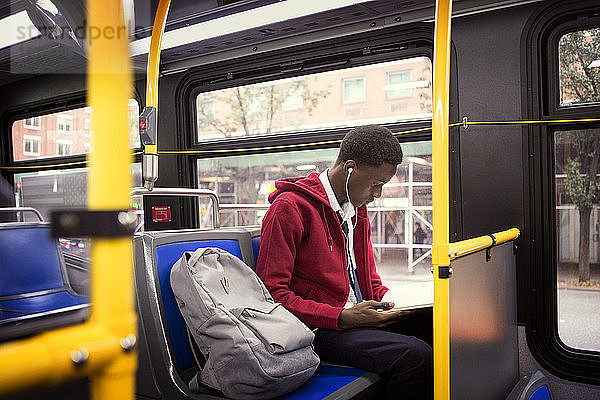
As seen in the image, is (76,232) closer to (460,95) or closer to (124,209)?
(124,209)

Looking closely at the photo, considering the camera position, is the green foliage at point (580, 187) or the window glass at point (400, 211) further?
the window glass at point (400, 211)

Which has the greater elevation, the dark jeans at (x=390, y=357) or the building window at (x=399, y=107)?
the building window at (x=399, y=107)

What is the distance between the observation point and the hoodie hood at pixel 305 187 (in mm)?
2066

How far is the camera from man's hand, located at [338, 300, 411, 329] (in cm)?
191

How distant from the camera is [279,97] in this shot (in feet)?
13.0

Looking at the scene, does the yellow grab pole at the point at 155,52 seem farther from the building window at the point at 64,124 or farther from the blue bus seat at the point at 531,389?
the blue bus seat at the point at 531,389

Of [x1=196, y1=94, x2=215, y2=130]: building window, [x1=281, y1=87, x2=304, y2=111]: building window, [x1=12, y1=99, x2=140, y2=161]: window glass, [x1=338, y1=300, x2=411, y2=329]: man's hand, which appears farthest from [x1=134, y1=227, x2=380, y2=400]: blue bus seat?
[x1=196, y1=94, x2=215, y2=130]: building window

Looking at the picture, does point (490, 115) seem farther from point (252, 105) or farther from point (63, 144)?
point (63, 144)

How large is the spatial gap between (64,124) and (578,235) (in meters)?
2.91

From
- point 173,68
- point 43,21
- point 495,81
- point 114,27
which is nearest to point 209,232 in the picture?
point 43,21

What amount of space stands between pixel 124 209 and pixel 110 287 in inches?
3.2

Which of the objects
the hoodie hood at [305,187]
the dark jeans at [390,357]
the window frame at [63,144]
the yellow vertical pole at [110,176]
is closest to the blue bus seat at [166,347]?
the dark jeans at [390,357]

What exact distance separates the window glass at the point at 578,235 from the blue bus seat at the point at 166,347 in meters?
1.63

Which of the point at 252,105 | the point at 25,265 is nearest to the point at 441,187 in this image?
the point at 25,265
